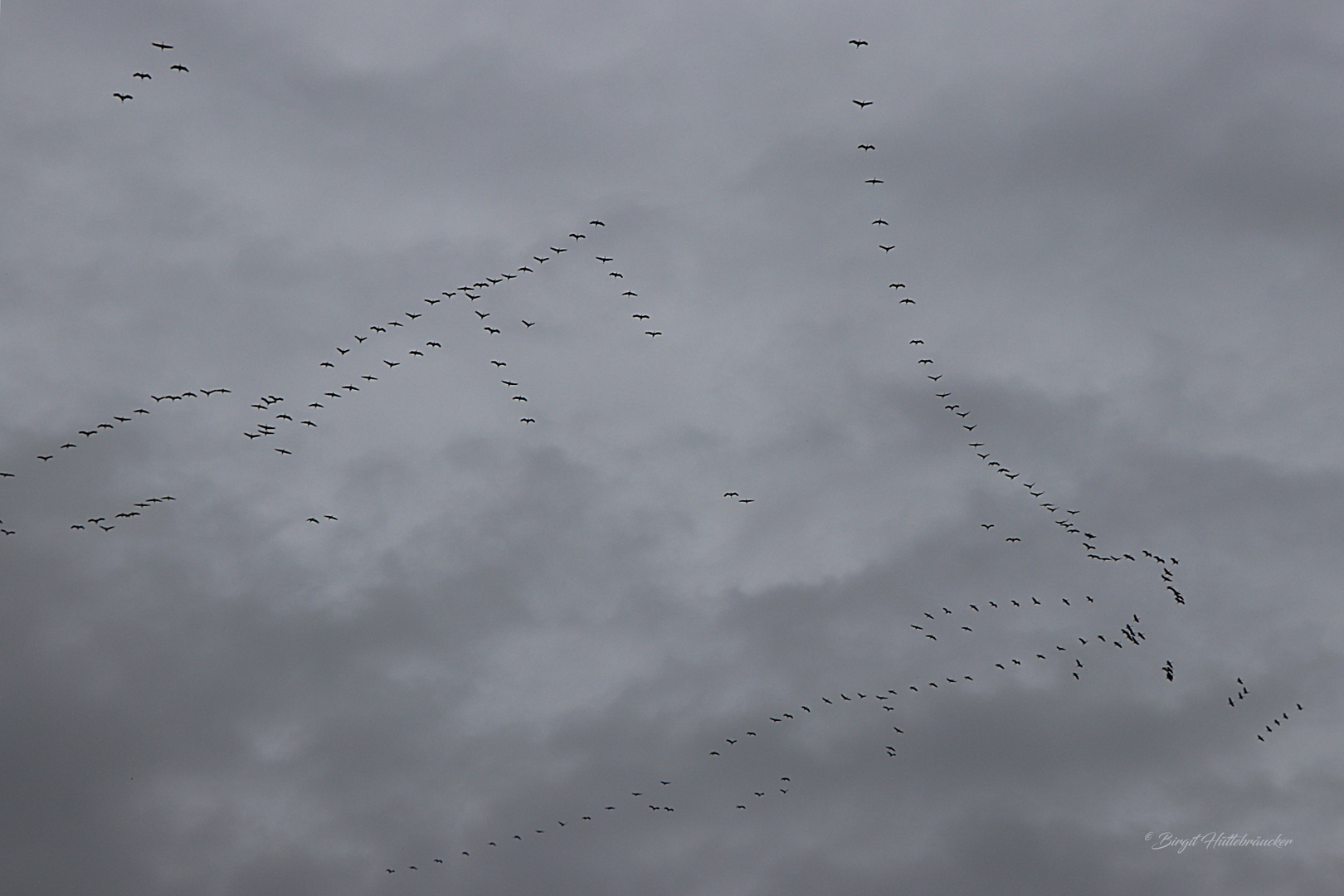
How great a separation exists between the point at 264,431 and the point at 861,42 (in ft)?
268

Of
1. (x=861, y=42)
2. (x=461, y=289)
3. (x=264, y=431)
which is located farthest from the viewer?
(x=264, y=431)

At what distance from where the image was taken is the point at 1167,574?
17100 cm

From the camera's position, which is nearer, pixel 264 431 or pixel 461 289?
pixel 461 289

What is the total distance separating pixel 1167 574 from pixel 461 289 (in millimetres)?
91740

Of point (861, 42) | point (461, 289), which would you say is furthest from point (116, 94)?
point (861, 42)

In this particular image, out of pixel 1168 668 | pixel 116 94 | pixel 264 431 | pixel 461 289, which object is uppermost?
pixel 116 94

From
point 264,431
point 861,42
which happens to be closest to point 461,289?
point 264,431

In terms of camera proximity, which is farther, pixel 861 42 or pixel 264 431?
pixel 264 431

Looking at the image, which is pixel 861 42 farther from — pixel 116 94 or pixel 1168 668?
pixel 1168 668

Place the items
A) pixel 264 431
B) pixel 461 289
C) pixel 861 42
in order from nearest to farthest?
pixel 861 42, pixel 461 289, pixel 264 431

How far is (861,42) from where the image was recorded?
123875mm

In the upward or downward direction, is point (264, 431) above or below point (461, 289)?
below

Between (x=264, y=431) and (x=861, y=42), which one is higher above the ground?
(x=861, y=42)

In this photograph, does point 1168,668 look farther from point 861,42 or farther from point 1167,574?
point 861,42
